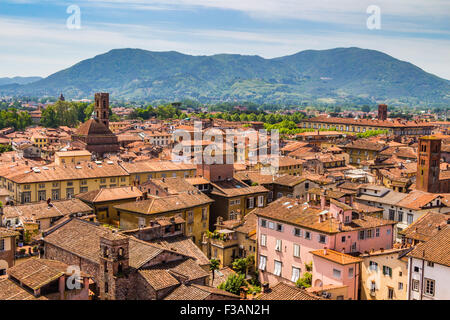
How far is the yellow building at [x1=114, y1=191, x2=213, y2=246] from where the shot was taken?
38281 millimetres

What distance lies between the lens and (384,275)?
96.2ft

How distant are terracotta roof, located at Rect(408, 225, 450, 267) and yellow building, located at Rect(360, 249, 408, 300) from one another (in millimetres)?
1064

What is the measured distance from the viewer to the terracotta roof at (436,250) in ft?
87.8

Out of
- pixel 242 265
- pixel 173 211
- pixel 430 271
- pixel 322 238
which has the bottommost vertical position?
pixel 242 265

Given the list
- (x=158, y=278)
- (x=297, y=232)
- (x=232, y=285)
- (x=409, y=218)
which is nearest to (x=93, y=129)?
(x=409, y=218)

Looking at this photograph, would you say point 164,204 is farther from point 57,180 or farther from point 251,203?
point 57,180

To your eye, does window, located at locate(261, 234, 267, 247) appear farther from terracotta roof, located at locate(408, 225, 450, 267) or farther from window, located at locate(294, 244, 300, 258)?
terracotta roof, located at locate(408, 225, 450, 267)

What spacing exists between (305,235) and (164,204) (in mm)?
12138

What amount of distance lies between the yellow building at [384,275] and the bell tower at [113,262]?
14005 mm

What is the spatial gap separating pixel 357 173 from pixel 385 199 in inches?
664

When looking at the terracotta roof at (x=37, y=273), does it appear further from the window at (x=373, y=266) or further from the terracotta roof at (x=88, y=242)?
the window at (x=373, y=266)

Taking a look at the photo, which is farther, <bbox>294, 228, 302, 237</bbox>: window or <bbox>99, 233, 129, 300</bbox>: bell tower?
<bbox>294, 228, 302, 237</bbox>: window

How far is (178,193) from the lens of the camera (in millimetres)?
43344

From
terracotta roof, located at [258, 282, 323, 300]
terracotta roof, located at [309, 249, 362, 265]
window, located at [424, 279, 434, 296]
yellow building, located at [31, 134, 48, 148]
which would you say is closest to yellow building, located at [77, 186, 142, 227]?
terracotta roof, located at [309, 249, 362, 265]
